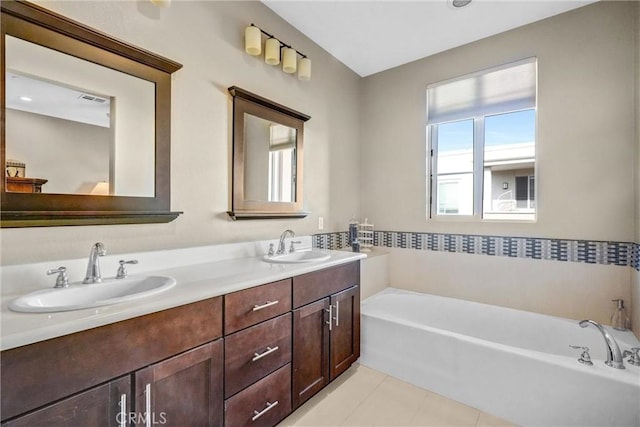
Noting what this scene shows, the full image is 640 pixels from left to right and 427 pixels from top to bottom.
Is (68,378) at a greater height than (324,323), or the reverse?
(68,378)

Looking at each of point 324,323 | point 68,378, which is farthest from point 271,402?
point 68,378

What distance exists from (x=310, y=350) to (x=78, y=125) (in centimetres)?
165

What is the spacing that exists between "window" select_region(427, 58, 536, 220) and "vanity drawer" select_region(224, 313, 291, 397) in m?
1.96

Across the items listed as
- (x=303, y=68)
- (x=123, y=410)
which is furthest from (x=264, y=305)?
(x=303, y=68)

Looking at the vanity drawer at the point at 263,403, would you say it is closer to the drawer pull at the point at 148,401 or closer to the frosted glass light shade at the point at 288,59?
the drawer pull at the point at 148,401

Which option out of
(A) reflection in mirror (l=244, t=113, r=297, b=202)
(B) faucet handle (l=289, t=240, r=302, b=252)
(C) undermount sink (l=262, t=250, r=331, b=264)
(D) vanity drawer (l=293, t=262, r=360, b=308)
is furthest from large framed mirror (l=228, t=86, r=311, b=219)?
(D) vanity drawer (l=293, t=262, r=360, b=308)

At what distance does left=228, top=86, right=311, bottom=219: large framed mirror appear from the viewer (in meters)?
1.89

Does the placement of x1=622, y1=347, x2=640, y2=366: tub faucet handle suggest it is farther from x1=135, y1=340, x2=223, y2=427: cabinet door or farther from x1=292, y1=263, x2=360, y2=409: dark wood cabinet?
x1=135, y1=340, x2=223, y2=427: cabinet door

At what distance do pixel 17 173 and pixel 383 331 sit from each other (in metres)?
2.21

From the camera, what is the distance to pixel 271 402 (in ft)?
4.78

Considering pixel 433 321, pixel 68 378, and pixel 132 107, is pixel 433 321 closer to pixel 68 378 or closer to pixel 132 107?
pixel 68 378

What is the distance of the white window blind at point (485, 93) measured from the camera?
2322mm

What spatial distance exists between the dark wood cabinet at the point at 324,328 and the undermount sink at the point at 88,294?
0.71 metres

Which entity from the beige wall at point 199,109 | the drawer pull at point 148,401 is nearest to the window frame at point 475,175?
the beige wall at point 199,109
